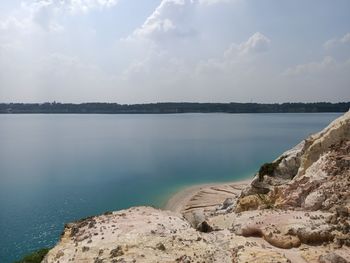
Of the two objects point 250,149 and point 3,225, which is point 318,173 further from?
point 250,149

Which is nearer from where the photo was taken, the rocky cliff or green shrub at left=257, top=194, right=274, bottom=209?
the rocky cliff

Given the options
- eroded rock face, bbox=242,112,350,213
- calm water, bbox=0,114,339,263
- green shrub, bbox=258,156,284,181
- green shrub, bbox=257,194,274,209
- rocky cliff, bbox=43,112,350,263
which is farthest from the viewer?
calm water, bbox=0,114,339,263

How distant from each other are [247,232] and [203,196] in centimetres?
4577

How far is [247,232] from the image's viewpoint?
16453 millimetres

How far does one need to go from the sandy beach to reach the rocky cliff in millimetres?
33187

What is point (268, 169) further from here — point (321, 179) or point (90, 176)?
point (90, 176)

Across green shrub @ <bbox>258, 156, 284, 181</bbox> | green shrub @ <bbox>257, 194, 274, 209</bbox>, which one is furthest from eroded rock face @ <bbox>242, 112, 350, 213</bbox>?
green shrub @ <bbox>258, 156, 284, 181</bbox>

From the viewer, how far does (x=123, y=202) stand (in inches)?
2329

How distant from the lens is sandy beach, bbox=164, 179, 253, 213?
5634cm

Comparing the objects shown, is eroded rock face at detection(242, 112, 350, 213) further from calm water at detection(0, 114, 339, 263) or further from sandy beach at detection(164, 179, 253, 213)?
sandy beach at detection(164, 179, 253, 213)

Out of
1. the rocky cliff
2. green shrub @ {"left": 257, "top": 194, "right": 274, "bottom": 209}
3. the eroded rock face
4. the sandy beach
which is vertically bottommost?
the sandy beach

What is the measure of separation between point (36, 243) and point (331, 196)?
33.0m

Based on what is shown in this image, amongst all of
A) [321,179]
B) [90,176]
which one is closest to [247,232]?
[321,179]

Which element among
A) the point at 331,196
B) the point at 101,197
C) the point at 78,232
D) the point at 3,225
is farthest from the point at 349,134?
the point at 101,197
